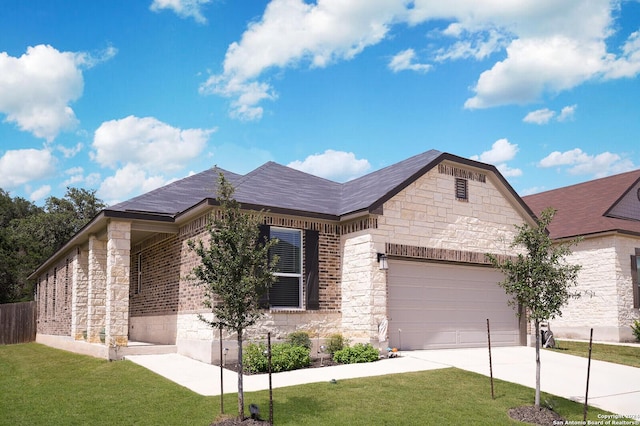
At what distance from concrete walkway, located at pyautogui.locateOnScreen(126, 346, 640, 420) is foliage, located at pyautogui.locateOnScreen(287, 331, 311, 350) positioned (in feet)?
4.20

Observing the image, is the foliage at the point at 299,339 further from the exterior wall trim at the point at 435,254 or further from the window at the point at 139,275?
the window at the point at 139,275

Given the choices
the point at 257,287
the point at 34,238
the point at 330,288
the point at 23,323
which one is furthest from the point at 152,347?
the point at 34,238

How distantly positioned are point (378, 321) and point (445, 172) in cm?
501

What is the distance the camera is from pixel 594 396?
11.1 metres

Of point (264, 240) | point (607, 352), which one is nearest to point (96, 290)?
point (264, 240)

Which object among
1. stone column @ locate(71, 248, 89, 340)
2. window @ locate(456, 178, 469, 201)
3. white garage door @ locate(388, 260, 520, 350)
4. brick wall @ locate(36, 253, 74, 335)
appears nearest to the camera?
white garage door @ locate(388, 260, 520, 350)

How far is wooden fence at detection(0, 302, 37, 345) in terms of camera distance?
2747cm

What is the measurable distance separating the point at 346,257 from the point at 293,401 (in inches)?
251

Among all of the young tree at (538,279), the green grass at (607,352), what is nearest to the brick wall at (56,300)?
the young tree at (538,279)

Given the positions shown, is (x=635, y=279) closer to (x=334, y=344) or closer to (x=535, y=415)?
(x=334, y=344)

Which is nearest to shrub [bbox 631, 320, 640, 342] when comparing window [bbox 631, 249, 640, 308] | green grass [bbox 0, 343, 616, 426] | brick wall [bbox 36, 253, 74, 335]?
window [bbox 631, 249, 640, 308]

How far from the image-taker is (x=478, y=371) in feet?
41.5

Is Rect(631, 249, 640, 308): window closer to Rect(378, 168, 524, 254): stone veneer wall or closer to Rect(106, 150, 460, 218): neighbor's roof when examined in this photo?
Rect(378, 168, 524, 254): stone veneer wall

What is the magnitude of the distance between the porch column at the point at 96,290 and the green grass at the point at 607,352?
13.1 metres
